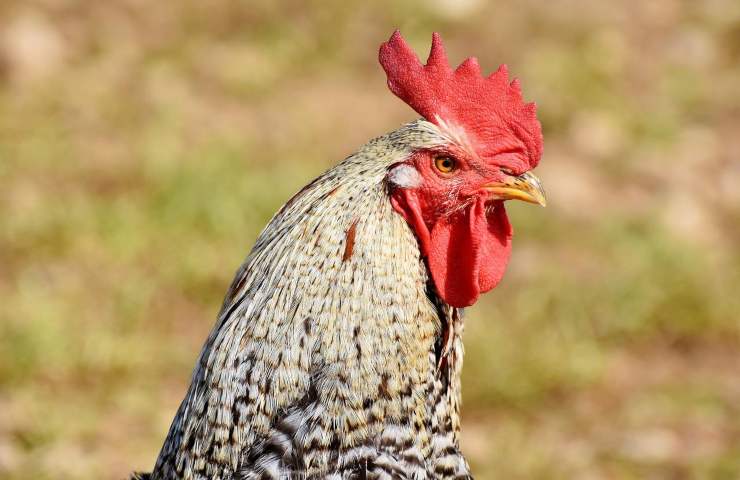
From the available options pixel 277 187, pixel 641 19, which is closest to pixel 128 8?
pixel 277 187

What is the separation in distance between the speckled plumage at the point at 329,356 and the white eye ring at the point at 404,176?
0.06 feet

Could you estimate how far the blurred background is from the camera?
197 inches

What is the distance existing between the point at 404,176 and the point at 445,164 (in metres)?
0.15

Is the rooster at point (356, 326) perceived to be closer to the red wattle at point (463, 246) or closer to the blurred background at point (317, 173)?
the red wattle at point (463, 246)

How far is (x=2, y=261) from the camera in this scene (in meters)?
5.93

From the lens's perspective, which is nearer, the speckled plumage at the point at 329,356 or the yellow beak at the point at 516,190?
the speckled plumage at the point at 329,356

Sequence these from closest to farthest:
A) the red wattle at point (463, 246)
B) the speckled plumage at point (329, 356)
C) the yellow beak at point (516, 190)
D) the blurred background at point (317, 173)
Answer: the speckled plumage at point (329, 356) < the red wattle at point (463, 246) < the yellow beak at point (516, 190) < the blurred background at point (317, 173)

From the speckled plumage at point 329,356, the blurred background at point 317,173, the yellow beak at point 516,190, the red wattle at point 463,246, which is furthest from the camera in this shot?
the blurred background at point 317,173

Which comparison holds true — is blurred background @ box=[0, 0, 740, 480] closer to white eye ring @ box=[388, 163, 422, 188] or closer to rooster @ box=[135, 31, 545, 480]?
rooster @ box=[135, 31, 545, 480]

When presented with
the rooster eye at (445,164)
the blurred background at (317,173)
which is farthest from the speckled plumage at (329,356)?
the blurred background at (317,173)

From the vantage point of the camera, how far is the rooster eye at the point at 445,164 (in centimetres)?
280

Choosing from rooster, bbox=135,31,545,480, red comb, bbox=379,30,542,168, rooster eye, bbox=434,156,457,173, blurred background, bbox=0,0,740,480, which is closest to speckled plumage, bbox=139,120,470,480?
rooster, bbox=135,31,545,480

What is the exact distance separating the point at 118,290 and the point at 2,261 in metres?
0.71

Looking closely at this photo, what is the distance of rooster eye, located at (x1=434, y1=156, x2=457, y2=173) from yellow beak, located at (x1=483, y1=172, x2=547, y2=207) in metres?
0.10
